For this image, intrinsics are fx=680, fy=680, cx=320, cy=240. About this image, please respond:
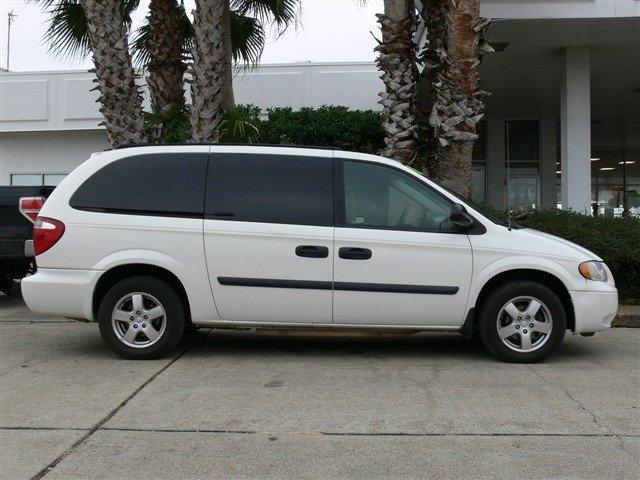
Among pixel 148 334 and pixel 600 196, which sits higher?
pixel 600 196

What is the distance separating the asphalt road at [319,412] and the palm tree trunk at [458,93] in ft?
10.8

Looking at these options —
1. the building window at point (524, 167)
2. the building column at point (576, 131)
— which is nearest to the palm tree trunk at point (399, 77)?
the building column at point (576, 131)

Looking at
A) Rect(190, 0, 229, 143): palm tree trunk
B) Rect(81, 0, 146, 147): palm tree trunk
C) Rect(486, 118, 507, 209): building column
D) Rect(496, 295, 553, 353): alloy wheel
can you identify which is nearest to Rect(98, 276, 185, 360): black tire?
Rect(496, 295, 553, 353): alloy wheel

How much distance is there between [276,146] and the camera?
256 inches

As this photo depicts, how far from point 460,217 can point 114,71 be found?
253 inches

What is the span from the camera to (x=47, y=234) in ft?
20.5

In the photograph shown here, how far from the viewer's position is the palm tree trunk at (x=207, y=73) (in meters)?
10.2

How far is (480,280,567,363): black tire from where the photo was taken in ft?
20.0

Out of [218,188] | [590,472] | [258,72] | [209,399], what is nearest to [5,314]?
[218,188]

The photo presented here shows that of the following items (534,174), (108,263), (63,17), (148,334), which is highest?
(63,17)

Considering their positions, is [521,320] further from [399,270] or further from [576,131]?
[576,131]

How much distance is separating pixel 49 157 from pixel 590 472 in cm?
2089

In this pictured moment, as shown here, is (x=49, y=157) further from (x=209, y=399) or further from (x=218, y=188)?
(x=209, y=399)

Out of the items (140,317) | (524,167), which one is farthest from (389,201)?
(524,167)
